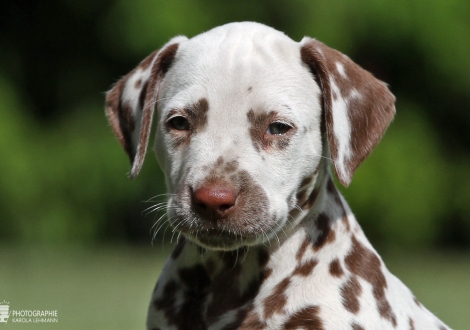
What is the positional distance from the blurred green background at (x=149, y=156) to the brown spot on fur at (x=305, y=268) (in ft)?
32.6

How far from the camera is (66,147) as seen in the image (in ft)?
60.3

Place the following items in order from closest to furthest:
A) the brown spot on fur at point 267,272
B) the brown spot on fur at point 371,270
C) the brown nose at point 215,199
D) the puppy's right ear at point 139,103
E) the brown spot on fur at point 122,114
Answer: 1. the brown nose at point 215,199
2. the brown spot on fur at point 371,270
3. the brown spot on fur at point 267,272
4. the puppy's right ear at point 139,103
5. the brown spot on fur at point 122,114

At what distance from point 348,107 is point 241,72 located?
→ 76 centimetres

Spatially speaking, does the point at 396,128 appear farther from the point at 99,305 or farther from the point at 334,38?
the point at 99,305

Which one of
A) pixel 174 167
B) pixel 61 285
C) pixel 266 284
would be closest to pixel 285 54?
pixel 174 167

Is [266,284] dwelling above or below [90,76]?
above

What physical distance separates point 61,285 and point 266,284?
27.3ft

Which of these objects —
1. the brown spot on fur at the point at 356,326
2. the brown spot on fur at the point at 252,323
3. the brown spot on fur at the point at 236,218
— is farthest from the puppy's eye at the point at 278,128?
the brown spot on fur at the point at 356,326

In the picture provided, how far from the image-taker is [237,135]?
5352 millimetres

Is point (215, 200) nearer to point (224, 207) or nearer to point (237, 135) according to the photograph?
point (224, 207)

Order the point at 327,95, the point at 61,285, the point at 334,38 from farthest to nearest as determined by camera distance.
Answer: the point at 334,38
the point at 61,285
the point at 327,95

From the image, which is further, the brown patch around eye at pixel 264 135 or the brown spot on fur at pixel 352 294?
the brown patch around eye at pixel 264 135

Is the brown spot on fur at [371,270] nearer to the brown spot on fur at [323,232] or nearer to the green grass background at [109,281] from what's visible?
the brown spot on fur at [323,232]

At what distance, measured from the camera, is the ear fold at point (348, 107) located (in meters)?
5.55
